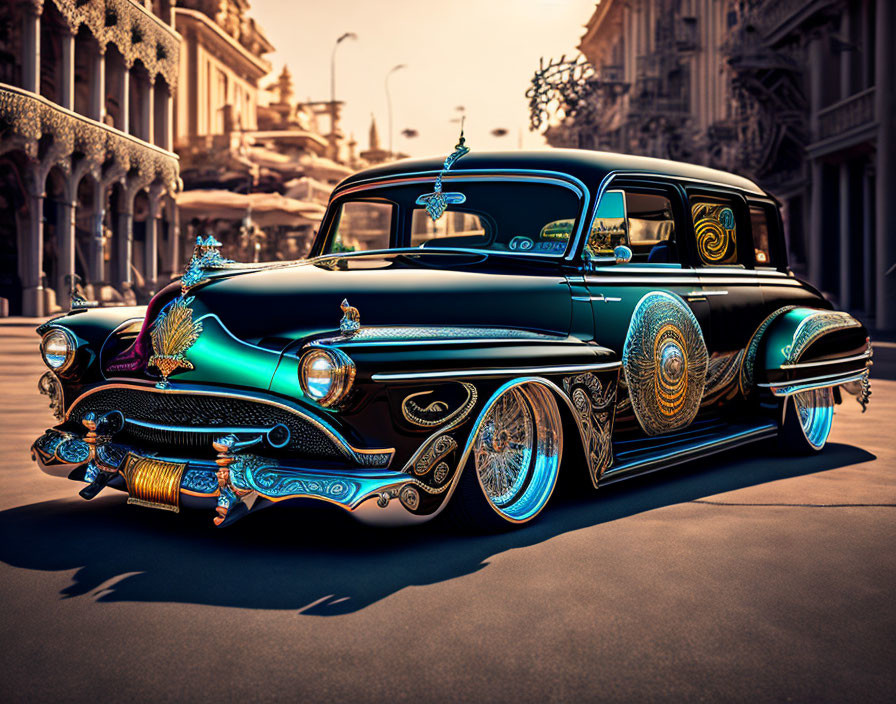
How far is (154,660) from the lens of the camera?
2.84m

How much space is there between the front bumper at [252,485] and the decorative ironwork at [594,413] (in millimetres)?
1084

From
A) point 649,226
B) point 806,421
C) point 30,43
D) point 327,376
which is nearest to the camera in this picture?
point 327,376

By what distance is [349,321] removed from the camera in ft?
12.6

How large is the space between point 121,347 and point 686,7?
155 feet

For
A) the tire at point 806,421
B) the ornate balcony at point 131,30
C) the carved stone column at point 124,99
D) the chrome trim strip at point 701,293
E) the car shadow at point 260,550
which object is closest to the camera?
the car shadow at point 260,550

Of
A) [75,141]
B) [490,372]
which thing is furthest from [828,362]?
[75,141]

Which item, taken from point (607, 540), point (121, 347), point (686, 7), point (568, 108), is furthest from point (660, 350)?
point (686, 7)

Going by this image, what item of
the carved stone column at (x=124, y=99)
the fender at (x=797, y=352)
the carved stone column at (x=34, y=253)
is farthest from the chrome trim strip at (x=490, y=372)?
the carved stone column at (x=124, y=99)

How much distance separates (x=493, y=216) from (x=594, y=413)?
1.24 m

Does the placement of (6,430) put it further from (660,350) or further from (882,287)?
(882,287)

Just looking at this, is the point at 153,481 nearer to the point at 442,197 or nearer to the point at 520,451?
the point at 520,451

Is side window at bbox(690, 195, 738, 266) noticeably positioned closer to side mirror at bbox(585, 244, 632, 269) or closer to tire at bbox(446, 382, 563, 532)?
side mirror at bbox(585, 244, 632, 269)

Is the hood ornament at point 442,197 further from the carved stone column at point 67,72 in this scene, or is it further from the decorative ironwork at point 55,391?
the carved stone column at point 67,72

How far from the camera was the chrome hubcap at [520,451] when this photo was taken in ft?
14.0
